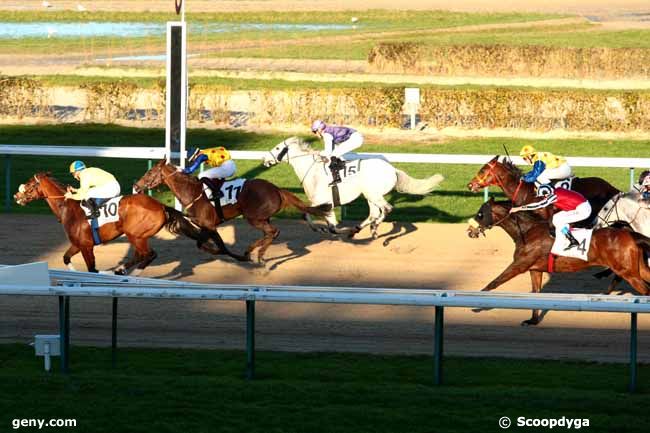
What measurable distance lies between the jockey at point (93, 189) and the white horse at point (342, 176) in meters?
2.18

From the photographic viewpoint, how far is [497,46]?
28.6 meters

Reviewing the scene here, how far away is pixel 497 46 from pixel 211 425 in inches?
930

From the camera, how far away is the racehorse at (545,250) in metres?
8.84

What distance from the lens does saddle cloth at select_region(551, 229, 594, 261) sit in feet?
29.2

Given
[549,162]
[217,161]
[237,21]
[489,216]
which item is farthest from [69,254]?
[237,21]

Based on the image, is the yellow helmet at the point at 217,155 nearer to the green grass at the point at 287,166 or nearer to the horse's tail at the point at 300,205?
the horse's tail at the point at 300,205

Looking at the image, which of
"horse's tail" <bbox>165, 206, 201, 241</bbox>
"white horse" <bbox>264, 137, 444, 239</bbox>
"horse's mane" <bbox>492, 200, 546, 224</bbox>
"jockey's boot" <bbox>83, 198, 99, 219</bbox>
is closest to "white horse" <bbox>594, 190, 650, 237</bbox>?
"horse's mane" <bbox>492, 200, 546, 224</bbox>

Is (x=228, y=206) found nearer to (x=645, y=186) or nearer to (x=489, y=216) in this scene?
(x=489, y=216)

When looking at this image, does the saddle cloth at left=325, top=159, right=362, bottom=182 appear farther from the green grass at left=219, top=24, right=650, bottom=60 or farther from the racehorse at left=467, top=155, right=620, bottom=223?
the green grass at left=219, top=24, right=650, bottom=60

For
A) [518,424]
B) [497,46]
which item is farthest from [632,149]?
[518,424]

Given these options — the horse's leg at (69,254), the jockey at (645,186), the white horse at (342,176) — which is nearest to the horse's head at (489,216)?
the jockey at (645,186)

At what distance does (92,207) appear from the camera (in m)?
9.81

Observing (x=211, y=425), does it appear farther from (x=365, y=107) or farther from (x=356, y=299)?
(x=365, y=107)

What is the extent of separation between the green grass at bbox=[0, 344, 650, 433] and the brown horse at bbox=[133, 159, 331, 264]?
304 centimetres
